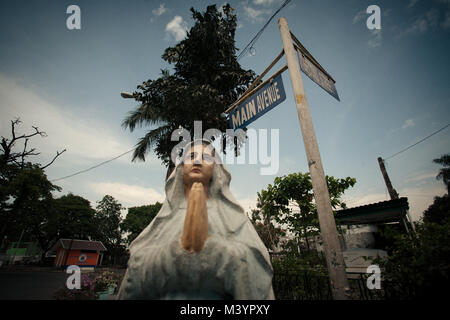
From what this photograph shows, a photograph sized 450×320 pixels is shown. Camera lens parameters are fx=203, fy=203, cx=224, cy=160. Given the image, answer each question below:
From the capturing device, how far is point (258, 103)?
328cm

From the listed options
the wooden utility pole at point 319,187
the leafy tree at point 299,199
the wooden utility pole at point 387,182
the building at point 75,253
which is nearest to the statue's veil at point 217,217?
the wooden utility pole at point 319,187

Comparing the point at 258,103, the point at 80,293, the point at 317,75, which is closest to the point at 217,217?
the point at 258,103

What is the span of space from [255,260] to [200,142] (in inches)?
45.5

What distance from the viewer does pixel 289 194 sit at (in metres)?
6.10

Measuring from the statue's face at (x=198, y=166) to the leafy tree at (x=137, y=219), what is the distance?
29.0 metres

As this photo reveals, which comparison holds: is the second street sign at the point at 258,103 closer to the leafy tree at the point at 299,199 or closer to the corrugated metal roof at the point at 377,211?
the leafy tree at the point at 299,199

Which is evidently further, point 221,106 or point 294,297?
point 221,106

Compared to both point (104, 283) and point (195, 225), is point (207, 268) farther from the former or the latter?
point (104, 283)

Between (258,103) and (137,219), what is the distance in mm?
30292

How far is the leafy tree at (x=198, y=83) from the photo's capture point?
6840mm

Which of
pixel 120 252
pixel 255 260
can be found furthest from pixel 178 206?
pixel 120 252

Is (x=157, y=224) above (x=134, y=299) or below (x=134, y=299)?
above
